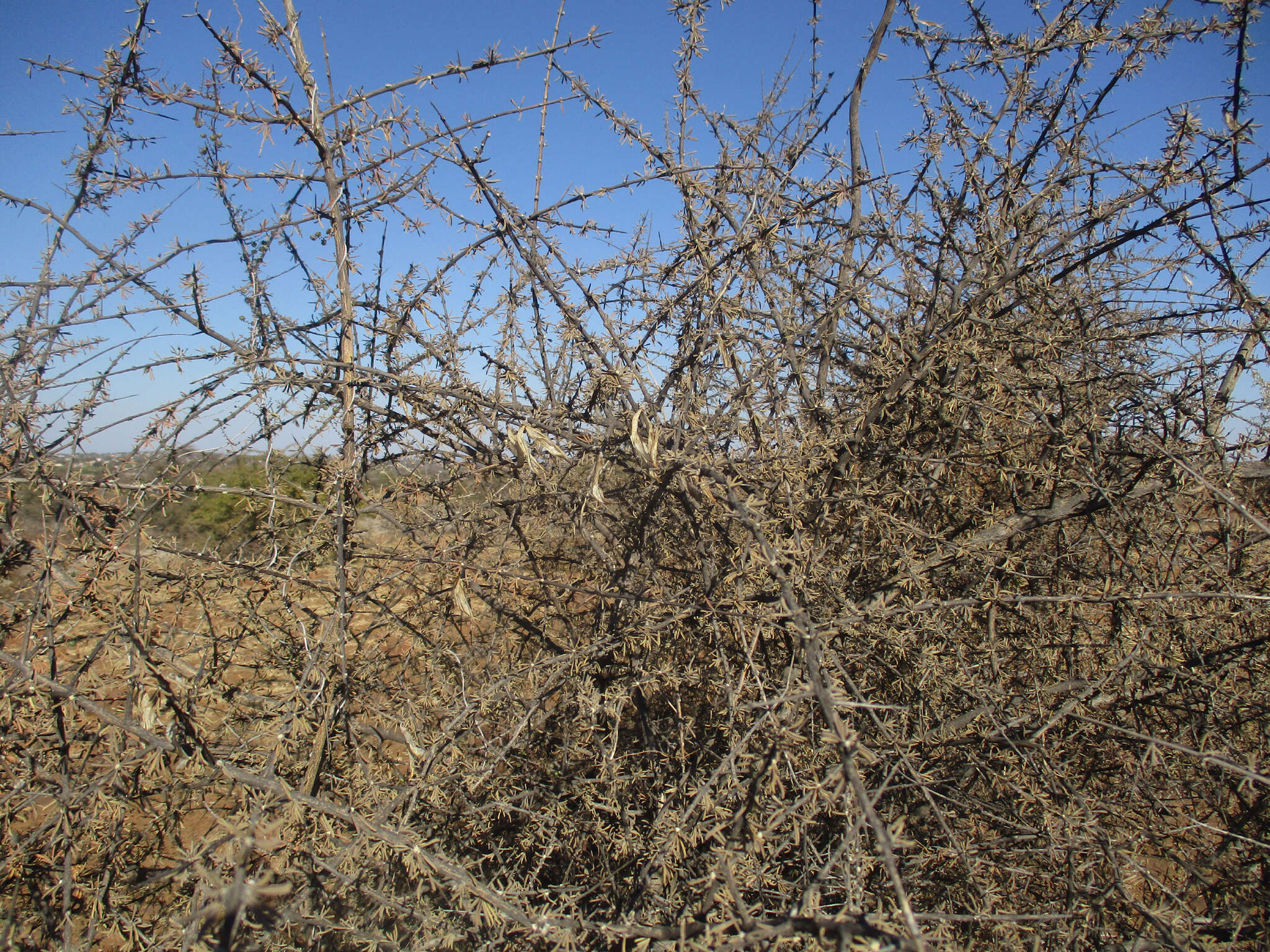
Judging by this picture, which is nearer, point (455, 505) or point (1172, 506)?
point (1172, 506)

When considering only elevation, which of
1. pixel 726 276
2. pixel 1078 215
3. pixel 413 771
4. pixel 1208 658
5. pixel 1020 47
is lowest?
pixel 413 771

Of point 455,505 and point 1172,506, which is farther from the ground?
point 1172,506

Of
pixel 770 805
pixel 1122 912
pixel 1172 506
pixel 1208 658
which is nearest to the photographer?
pixel 770 805

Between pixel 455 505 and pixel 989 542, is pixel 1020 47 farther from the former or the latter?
pixel 455 505

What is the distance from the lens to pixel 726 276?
1480mm

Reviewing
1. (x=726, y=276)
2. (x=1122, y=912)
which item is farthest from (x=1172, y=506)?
(x=726, y=276)

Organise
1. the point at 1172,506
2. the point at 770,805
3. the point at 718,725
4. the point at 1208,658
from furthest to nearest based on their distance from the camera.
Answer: the point at 1208,658
the point at 1172,506
the point at 718,725
the point at 770,805

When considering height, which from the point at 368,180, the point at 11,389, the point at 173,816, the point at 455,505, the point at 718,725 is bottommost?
the point at 173,816

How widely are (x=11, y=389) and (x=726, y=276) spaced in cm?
153

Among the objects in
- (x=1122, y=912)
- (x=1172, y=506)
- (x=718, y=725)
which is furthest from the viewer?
(x=1172, y=506)

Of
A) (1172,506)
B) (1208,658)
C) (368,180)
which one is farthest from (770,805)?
(368,180)

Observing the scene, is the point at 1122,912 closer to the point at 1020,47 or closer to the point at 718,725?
the point at 718,725

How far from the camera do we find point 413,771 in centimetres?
136

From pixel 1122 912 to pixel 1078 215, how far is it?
1.83 meters
